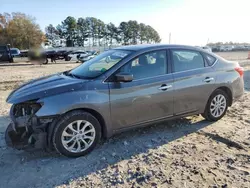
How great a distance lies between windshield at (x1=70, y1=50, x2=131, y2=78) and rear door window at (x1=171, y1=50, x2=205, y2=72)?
91 centimetres

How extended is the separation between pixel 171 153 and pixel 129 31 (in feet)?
268

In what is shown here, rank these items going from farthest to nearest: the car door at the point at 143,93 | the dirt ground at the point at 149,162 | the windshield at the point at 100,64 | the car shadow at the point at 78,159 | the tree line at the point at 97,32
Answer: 1. the tree line at the point at 97,32
2. the windshield at the point at 100,64
3. the car door at the point at 143,93
4. the car shadow at the point at 78,159
5. the dirt ground at the point at 149,162

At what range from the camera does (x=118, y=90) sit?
11.8 ft

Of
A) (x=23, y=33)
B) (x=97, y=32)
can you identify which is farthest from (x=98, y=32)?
(x=23, y=33)

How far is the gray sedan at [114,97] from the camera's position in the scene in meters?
3.27

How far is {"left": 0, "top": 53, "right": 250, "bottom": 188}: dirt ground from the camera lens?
2.93m

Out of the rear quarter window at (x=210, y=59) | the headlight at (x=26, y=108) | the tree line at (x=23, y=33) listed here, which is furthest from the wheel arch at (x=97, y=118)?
the tree line at (x=23, y=33)

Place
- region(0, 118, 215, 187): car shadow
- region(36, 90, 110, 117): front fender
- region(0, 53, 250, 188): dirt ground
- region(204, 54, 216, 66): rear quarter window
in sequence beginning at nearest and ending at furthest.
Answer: region(0, 53, 250, 188): dirt ground
region(0, 118, 215, 187): car shadow
region(36, 90, 110, 117): front fender
region(204, 54, 216, 66): rear quarter window

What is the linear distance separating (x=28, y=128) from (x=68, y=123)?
592mm

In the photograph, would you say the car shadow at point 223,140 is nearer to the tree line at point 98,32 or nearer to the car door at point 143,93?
the car door at point 143,93

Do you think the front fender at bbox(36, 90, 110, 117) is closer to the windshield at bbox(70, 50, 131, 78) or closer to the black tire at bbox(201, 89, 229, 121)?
the windshield at bbox(70, 50, 131, 78)

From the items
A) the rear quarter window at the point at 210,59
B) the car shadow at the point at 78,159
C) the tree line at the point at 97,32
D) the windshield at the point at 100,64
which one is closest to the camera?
the car shadow at the point at 78,159

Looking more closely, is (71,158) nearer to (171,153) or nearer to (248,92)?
(171,153)

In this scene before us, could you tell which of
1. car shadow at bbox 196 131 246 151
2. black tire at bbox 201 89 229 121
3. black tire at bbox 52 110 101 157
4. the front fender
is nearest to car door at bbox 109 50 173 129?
the front fender
